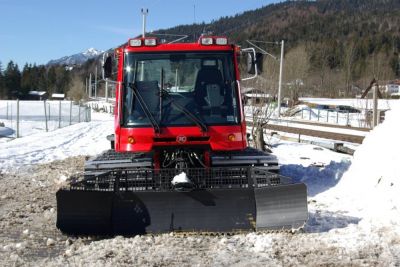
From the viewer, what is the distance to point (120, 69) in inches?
327

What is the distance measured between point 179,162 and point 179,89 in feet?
3.69

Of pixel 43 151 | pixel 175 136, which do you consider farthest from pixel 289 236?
pixel 43 151

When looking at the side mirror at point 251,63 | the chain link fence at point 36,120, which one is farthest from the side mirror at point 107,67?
the chain link fence at point 36,120

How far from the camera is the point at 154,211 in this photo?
702cm

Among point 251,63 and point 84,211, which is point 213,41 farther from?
point 84,211

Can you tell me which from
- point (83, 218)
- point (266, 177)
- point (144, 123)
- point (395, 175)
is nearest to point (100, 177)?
point (83, 218)

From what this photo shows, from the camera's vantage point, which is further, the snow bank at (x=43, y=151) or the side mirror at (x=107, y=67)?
the snow bank at (x=43, y=151)

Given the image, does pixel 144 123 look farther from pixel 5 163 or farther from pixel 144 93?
pixel 5 163

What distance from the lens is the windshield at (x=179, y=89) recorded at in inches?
316

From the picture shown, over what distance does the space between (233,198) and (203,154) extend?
1214 millimetres

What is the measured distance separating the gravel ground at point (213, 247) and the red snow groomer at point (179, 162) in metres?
0.34

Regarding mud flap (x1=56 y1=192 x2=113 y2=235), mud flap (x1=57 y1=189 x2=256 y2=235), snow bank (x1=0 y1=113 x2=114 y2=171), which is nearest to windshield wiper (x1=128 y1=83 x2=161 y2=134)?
mud flap (x1=57 y1=189 x2=256 y2=235)

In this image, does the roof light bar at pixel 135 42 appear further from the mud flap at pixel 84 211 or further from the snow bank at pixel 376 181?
the snow bank at pixel 376 181

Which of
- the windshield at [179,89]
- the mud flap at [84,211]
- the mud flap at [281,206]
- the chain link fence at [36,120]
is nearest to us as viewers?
the mud flap at [281,206]
